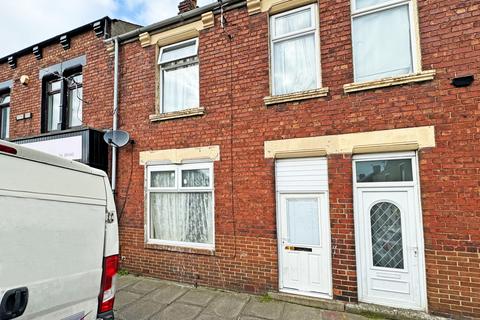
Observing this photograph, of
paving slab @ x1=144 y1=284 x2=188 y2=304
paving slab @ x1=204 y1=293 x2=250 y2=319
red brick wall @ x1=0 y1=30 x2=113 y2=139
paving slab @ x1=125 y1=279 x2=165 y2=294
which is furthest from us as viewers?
red brick wall @ x1=0 y1=30 x2=113 y2=139

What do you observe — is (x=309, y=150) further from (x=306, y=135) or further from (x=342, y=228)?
(x=342, y=228)

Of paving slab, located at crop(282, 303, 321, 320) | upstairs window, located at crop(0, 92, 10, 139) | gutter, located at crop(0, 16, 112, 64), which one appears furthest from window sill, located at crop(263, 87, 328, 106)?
upstairs window, located at crop(0, 92, 10, 139)

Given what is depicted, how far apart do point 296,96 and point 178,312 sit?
13.3 feet

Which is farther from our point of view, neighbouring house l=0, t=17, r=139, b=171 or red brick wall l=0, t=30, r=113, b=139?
red brick wall l=0, t=30, r=113, b=139

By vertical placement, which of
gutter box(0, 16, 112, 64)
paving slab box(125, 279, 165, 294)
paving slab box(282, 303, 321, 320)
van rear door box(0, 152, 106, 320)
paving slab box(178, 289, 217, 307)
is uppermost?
gutter box(0, 16, 112, 64)

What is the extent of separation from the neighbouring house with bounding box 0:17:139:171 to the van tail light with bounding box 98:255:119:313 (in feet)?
13.6

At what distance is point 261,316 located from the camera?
4.27 metres

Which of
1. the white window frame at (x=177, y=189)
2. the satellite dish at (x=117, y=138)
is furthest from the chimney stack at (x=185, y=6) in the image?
the white window frame at (x=177, y=189)

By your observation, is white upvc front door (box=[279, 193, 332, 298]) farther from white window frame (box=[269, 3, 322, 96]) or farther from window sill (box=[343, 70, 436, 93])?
white window frame (box=[269, 3, 322, 96])

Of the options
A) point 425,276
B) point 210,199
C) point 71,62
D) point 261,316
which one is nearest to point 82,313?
point 261,316

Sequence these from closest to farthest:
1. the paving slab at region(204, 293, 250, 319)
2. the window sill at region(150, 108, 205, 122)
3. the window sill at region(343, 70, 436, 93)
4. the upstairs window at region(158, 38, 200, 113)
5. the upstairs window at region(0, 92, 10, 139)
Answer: the window sill at region(343, 70, 436, 93), the paving slab at region(204, 293, 250, 319), the window sill at region(150, 108, 205, 122), the upstairs window at region(158, 38, 200, 113), the upstairs window at region(0, 92, 10, 139)

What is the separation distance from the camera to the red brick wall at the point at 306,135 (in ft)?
13.0

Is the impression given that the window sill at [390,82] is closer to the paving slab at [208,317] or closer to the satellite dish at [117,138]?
the paving slab at [208,317]

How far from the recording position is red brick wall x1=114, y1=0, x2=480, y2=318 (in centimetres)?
395
